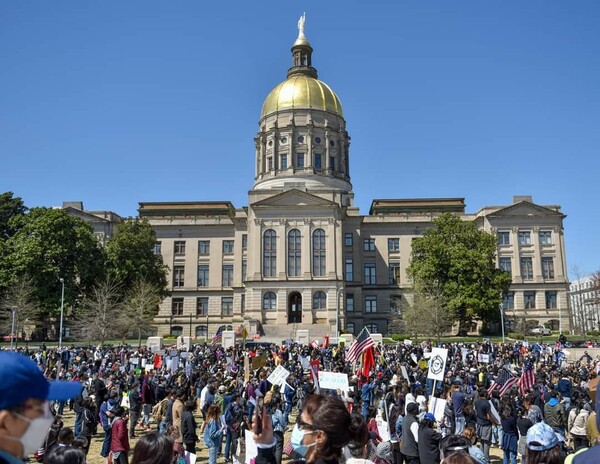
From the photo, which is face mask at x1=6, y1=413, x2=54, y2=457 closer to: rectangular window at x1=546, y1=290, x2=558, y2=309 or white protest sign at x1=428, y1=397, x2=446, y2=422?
white protest sign at x1=428, y1=397, x2=446, y2=422

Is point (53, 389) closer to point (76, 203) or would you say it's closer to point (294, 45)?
point (76, 203)

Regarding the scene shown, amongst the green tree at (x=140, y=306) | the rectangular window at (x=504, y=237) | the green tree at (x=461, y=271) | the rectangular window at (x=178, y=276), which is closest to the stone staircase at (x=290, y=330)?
the green tree at (x=461, y=271)

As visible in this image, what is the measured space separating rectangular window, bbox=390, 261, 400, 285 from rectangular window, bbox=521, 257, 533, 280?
50.9 feet

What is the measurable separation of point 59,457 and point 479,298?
58.3 meters

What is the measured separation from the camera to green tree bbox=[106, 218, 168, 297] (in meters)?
58.1

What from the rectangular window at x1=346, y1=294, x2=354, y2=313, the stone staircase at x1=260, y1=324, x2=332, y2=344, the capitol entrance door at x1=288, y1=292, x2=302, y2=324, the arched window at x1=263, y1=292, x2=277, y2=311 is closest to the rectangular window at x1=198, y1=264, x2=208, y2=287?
the arched window at x1=263, y1=292, x2=277, y2=311

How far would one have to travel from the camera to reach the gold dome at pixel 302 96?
78.2 meters

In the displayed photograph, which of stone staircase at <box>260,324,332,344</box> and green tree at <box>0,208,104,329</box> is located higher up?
green tree at <box>0,208,104,329</box>

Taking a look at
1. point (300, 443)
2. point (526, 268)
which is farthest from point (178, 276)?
point (300, 443)

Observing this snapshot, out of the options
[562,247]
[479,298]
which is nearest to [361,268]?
[479,298]

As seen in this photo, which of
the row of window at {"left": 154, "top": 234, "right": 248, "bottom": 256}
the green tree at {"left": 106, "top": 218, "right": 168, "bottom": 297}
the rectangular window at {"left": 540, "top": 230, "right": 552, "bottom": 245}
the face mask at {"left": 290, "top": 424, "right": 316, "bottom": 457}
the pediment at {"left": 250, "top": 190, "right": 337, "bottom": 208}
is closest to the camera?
the face mask at {"left": 290, "top": 424, "right": 316, "bottom": 457}

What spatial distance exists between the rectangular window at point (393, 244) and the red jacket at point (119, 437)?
6448cm

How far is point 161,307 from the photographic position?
73.0m

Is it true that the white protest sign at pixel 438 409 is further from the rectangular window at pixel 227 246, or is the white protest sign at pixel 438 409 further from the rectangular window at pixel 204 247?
the rectangular window at pixel 204 247
